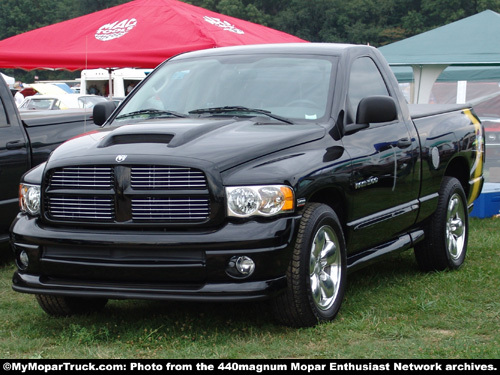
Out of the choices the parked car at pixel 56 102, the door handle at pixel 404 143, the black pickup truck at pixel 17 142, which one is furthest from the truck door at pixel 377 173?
the parked car at pixel 56 102

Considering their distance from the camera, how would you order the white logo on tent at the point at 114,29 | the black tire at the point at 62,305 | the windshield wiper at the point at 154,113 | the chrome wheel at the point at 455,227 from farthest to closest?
the white logo on tent at the point at 114,29 < the chrome wheel at the point at 455,227 < the windshield wiper at the point at 154,113 < the black tire at the point at 62,305

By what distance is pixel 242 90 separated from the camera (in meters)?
5.61

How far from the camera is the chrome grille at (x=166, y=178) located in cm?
444

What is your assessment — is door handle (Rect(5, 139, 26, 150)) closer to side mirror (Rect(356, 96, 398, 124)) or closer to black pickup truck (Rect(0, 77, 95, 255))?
black pickup truck (Rect(0, 77, 95, 255))

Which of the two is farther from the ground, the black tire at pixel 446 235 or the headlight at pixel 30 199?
the headlight at pixel 30 199

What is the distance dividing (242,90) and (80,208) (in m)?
1.53

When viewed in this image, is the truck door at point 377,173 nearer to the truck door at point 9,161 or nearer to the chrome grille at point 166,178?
the chrome grille at point 166,178

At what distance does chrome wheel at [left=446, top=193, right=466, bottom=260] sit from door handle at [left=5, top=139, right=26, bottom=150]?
378 centimetres

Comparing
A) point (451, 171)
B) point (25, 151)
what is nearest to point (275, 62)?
point (451, 171)

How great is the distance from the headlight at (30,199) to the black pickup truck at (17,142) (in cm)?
222

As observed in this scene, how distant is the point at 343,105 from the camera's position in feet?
17.8

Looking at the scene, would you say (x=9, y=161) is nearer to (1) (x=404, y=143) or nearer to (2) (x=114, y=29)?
(1) (x=404, y=143)

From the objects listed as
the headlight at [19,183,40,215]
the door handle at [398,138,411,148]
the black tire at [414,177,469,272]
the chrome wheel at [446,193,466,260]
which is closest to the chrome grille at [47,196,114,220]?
the headlight at [19,183,40,215]

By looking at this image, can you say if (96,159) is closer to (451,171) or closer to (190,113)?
(190,113)
